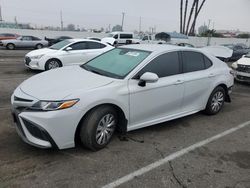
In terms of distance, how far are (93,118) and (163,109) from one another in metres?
1.46

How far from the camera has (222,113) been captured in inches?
234

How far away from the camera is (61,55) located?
10039mm

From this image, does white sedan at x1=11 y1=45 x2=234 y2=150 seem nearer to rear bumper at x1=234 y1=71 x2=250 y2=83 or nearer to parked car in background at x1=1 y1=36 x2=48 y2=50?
rear bumper at x1=234 y1=71 x2=250 y2=83

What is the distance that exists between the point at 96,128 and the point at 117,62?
142 cm

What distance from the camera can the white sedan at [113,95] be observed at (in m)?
3.37

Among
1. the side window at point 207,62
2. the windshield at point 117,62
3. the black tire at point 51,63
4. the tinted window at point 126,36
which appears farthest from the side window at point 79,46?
the tinted window at point 126,36

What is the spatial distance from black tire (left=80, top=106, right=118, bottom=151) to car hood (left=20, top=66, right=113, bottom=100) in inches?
14.7

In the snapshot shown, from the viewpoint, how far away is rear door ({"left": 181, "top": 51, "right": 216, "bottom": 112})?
4887 mm

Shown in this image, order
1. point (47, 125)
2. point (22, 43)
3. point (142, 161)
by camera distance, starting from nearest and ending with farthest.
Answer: point (47, 125), point (142, 161), point (22, 43)

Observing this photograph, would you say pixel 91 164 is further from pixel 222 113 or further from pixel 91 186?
pixel 222 113

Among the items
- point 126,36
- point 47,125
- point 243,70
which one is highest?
point 126,36

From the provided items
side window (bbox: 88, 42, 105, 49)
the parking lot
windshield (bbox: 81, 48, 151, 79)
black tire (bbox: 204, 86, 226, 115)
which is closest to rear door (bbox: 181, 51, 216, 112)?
black tire (bbox: 204, 86, 226, 115)

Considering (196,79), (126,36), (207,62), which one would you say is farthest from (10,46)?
(196,79)

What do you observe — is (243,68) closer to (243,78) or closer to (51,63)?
(243,78)
